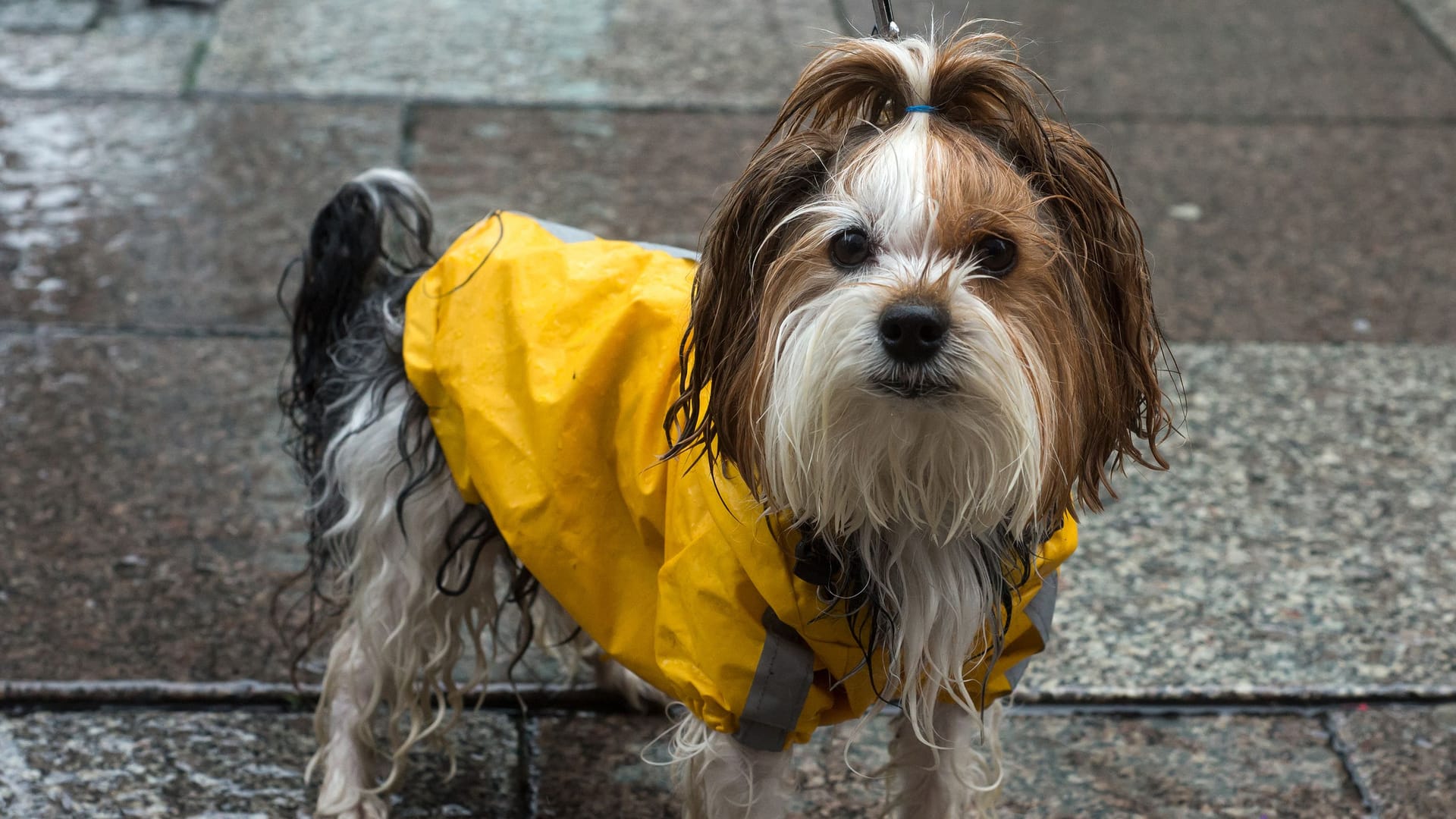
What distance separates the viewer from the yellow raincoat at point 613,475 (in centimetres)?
235

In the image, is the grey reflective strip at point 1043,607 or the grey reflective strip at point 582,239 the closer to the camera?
the grey reflective strip at point 1043,607

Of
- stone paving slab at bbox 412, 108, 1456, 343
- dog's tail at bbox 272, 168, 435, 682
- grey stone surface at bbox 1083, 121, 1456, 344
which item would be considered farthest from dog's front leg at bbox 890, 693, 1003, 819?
stone paving slab at bbox 412, 108, 1456, 343

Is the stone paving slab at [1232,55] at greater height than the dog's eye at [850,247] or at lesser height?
lesser

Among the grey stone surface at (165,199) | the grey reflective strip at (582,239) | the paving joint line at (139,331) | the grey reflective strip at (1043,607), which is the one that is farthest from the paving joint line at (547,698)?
the grey stone surface at (165,199)

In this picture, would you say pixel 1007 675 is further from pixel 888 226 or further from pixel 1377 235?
pixel 1377 235

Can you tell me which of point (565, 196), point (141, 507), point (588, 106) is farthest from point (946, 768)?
point (588, 106)

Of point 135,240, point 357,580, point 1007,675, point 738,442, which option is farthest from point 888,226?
point 135,240

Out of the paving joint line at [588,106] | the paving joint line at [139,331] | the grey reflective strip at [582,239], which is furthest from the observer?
the paving joint line at [588,106]

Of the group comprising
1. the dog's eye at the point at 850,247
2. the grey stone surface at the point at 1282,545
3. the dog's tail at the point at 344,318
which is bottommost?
the grey stone surface at the point at 1282,545

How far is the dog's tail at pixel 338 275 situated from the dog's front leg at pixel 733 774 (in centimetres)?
101

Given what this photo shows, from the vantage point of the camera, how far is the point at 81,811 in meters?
3.03

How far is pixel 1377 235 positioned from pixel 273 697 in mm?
4139

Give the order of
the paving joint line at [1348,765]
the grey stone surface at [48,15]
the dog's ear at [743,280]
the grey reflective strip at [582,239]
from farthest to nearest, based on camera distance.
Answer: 1. the grey stone surface at [48,15]
2. the paving joint line at [1348,765]
3. the grey reflective strip at [582,239]
4. the dog's ear at [743,280]

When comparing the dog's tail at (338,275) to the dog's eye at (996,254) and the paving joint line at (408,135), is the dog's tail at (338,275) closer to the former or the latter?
the dog's eye at (996,254)
